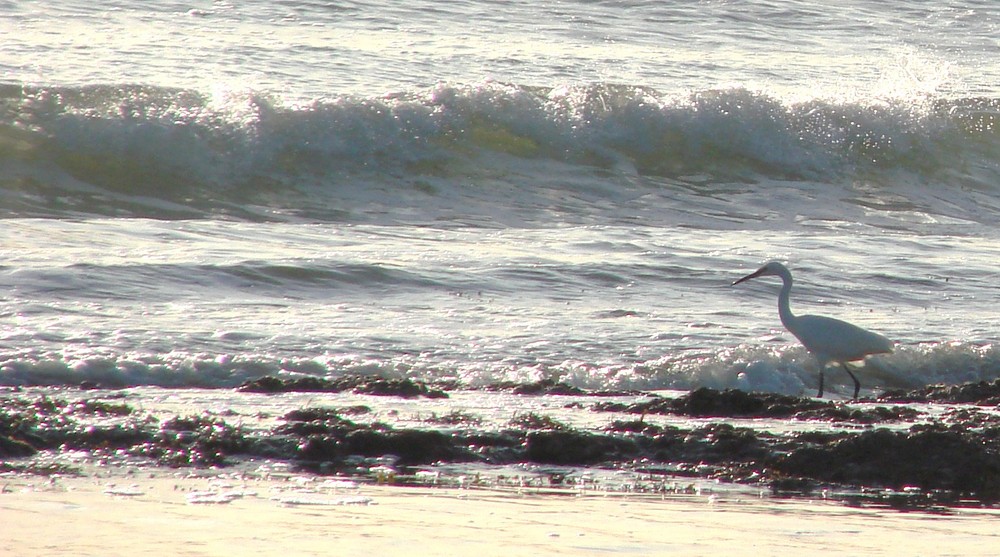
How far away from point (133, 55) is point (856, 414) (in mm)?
12398

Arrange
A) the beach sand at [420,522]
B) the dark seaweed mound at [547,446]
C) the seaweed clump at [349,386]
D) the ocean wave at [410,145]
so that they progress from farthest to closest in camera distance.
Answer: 1. the ocean wave at [410,145]
2. the seaweed clump at [349,386]
3. the dark seaweed mound at [547,446]
4. the beach sand at [420,522]

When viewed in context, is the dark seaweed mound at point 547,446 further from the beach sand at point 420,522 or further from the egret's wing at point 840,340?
the egret's wing at point 840,340

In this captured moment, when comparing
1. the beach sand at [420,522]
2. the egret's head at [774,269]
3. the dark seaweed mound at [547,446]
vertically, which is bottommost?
the egret's head at [774,269]

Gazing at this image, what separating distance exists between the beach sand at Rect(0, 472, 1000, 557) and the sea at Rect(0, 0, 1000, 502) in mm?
1774

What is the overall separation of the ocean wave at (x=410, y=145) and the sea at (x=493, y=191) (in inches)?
1.5

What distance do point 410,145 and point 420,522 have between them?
37.4 feet

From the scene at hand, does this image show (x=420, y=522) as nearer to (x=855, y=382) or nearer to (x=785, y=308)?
(x=855, y=382)

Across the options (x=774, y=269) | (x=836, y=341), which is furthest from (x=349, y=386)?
(x=774, y=269)

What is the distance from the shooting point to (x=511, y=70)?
18.3m

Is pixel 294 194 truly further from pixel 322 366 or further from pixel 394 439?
pixel 394 439

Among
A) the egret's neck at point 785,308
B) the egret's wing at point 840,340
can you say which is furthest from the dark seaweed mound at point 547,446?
the egret's neck at point 785,308

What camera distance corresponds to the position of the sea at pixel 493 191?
824 centimetres

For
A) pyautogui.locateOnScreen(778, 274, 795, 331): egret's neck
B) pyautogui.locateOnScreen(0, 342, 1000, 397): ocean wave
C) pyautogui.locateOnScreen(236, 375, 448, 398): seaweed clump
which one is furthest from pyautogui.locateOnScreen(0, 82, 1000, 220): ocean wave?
pyautogui.locateOnScreen(236, 375, 448, 398): seaweed clump

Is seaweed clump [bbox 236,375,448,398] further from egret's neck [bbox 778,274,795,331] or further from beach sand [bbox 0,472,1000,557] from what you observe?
egret's neck [bbox 778,274,795,331]
